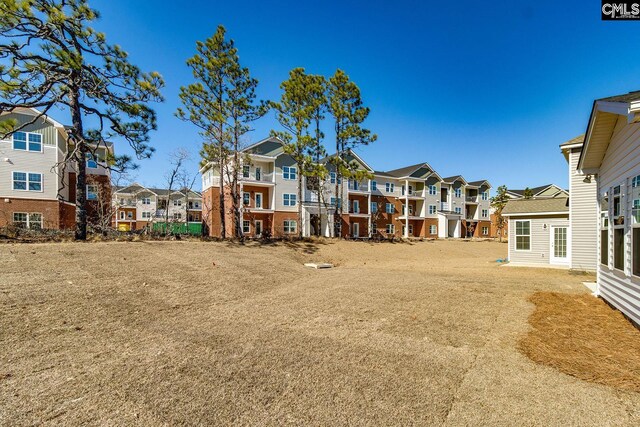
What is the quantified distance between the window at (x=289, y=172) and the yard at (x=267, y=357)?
26.3 m

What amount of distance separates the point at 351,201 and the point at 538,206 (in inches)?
937

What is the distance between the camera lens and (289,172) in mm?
35250

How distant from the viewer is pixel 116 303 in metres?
6.84

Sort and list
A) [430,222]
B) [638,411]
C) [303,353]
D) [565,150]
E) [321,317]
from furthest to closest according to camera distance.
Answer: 1. [430,222]
2. [565,150]
3. [321,317]
4. [303,353]
5. [638,411]

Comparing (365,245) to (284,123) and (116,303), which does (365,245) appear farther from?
(116,303)

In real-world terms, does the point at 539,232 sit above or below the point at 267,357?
above

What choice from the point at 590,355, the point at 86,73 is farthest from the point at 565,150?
the point at 86,73

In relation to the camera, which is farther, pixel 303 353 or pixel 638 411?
pixel 303 353

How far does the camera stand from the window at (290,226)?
3478 cm

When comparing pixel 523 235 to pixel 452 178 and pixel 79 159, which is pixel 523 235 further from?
pixel 452 178

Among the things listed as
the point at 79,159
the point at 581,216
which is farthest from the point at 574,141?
the point at 79,159

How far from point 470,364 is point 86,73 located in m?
18.9

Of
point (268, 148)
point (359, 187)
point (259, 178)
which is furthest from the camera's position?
point (359, 187)

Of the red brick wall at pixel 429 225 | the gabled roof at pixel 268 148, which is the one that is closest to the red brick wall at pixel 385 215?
the red brick wall at pixel 429 225
